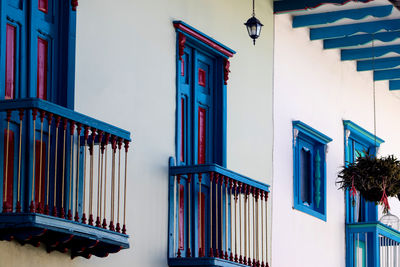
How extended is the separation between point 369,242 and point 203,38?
5020mm

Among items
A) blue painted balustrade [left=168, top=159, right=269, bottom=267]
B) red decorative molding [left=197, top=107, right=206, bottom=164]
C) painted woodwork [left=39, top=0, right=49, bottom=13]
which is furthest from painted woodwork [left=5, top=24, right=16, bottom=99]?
red decorative molding [left=197, top=107, right=206, bottom=164]

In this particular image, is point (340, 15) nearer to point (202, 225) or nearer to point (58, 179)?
point (202, 225)

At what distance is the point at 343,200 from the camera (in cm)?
1484

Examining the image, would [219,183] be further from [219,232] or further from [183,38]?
[183,38]

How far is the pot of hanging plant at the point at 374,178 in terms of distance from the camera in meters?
14.1

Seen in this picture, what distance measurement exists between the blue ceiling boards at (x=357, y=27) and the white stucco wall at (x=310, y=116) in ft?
0.65

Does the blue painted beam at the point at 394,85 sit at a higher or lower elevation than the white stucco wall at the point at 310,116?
higher

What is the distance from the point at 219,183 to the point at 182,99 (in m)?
1.11

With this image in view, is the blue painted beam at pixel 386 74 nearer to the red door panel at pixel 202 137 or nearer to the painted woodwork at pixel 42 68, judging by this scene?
the red door panel at pixel 202 137

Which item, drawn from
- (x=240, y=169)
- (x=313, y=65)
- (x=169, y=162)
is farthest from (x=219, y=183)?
(x=313, y=65)

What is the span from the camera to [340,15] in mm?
13062

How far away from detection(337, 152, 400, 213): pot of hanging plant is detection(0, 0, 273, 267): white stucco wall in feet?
9.85

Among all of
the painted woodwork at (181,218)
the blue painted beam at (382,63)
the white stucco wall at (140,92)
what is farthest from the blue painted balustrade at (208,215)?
the blue painted beam at (382,63)

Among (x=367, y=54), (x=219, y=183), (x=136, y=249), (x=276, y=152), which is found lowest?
(x=136, y=249)
